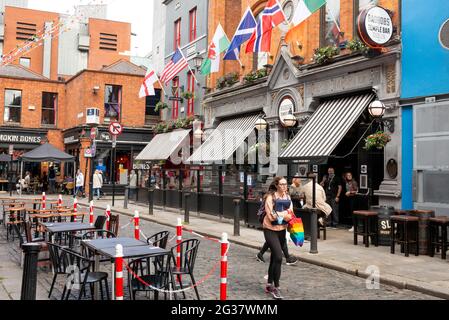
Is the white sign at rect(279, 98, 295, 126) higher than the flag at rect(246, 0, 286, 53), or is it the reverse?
the flag at rect(246, 0, 286, 53)

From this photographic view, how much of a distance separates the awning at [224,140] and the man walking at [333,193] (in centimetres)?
511

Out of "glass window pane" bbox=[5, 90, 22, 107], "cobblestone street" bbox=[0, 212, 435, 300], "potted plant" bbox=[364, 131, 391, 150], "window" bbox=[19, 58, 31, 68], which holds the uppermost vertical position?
"window" bbox=[19, 58, 31, 68]

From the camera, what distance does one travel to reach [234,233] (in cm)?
1316

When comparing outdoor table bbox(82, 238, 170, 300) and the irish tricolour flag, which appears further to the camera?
the irish tricolour flag

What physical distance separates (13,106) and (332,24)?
2616 cm

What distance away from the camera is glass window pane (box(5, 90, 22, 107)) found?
34.2 meters

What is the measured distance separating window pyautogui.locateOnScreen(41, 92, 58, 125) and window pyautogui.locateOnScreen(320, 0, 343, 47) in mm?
25232

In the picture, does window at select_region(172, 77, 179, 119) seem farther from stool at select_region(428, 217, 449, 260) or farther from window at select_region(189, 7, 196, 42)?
stool at select_region(428, 217, 449, 260)

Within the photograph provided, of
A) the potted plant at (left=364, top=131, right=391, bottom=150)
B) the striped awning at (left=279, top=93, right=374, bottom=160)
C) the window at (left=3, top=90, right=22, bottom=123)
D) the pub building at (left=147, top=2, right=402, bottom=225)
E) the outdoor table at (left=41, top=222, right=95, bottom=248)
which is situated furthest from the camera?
the window at (left=3, top=90, right=22, bottom=123)

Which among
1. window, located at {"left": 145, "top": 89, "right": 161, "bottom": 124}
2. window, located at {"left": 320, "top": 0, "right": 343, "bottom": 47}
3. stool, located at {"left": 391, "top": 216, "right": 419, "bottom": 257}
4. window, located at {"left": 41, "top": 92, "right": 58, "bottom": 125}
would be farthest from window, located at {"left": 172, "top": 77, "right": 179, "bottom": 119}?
stool, located at {"left": 391, "top": 216, "right": 419, "bottom": 257}

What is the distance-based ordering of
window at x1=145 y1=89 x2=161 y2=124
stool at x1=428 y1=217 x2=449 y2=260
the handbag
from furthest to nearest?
window at x1=145 y1=89 x2=161 y2=124 < stool at x1=428 y1=217 x2=449 y2=260 < the handbag

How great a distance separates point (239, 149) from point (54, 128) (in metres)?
20.3
